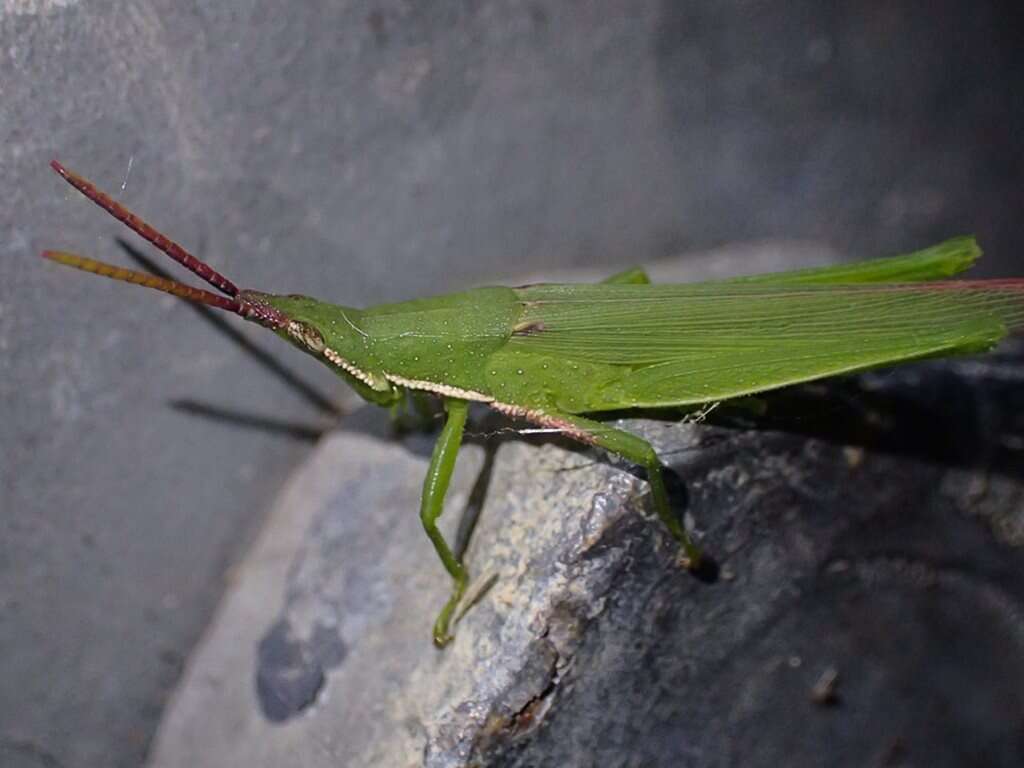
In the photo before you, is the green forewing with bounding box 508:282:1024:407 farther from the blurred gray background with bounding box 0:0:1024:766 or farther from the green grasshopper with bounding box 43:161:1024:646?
the blurred gray background with bounding box 0:0:1024:766

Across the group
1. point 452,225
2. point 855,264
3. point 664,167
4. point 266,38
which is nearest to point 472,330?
point 452,225

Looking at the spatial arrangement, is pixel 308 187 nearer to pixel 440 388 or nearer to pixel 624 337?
pixel 440 388

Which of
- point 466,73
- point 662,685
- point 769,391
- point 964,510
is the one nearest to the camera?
point 662,685

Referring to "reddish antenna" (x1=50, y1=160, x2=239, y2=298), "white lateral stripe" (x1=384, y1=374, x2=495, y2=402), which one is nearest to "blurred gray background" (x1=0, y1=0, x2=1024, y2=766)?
"reddish antenna" (x1=50, y1=160, x2=239, y2=298)

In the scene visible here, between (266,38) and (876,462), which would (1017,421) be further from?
(266,38)

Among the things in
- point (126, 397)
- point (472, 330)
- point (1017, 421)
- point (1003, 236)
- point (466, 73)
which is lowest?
point (126, 397)

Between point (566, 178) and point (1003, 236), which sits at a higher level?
point (1003, 236)
